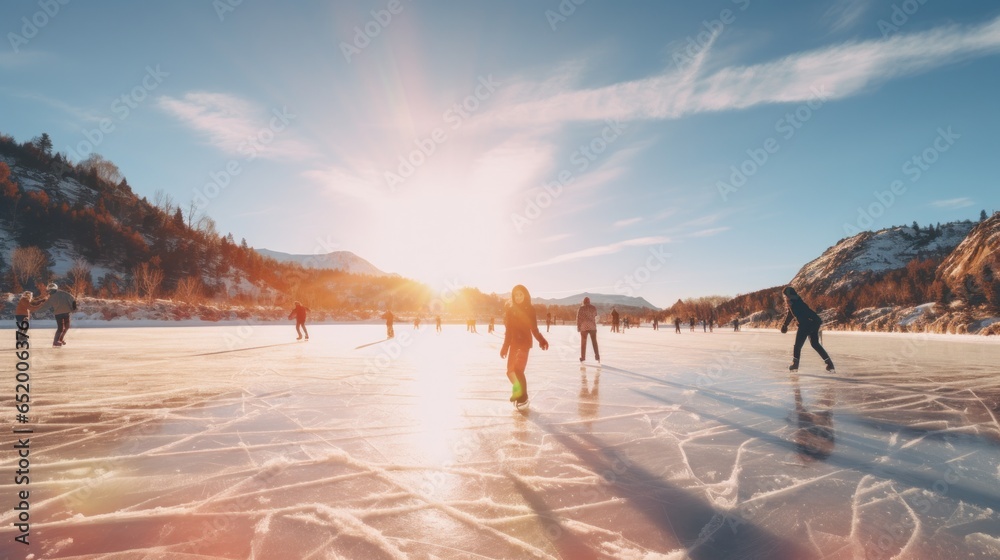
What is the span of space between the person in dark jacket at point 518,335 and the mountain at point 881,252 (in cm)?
7287

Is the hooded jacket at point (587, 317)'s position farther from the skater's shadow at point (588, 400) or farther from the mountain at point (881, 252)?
the mountain at point (881, 252)

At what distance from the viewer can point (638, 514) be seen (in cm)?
262

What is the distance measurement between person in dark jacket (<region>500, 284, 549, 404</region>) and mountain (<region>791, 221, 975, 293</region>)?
72874 millimetres

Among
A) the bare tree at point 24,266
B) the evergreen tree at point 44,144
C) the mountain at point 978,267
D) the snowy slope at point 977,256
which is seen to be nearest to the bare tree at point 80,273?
the bare tree at point 24,266

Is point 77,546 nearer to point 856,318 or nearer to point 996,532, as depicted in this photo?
point 996,532

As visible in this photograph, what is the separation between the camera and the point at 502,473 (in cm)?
327

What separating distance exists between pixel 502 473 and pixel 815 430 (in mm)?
3524

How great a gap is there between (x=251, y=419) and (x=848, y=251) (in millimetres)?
92299

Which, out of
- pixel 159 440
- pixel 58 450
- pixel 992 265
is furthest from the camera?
pixel 992 265

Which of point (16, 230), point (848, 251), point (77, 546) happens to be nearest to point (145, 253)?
point (16, 230)

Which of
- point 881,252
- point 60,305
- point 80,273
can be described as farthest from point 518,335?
point 881,252

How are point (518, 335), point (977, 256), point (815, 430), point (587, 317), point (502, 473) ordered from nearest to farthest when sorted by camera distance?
point (502, 473), point (815, 430), point (518, 335), point (587, 317), point (977, 256)

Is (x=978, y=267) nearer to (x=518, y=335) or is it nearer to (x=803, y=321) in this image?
(x=803, y=321)

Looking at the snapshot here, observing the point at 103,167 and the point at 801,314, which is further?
the point at 103,167
